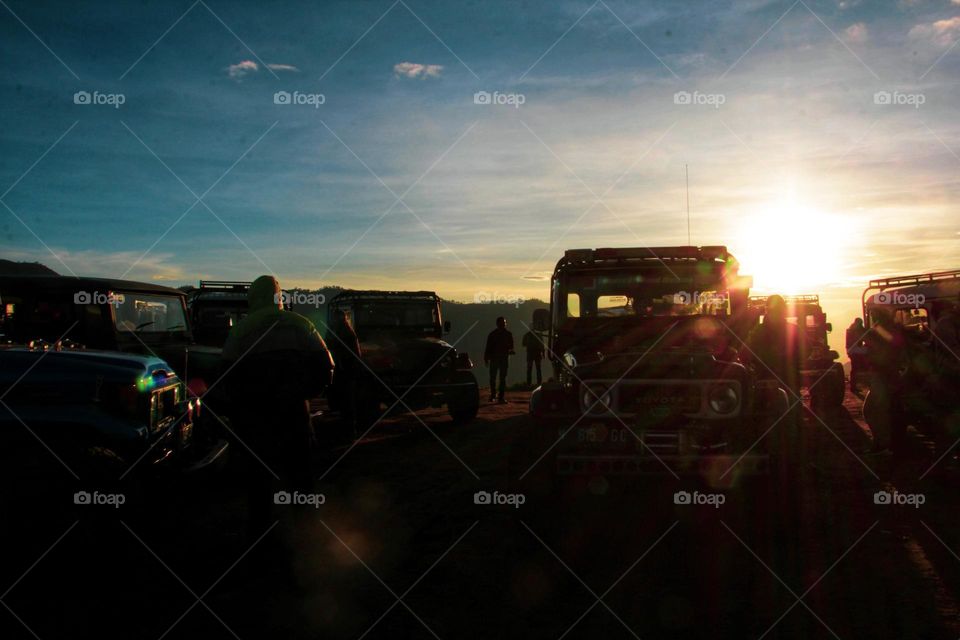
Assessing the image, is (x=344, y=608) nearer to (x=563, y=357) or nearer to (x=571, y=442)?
(x=571, y=442)

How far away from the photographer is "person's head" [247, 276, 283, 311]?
5984 mm

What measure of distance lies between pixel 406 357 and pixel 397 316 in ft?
7.06

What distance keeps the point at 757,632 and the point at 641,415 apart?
2.60 m

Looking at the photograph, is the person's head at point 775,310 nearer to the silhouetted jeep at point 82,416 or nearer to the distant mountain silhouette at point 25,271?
the silhouetted jeep at point 82,416

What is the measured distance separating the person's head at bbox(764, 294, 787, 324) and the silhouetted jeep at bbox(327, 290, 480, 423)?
5.55m

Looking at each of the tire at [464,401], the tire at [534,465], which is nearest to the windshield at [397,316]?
the tire at [464,401]

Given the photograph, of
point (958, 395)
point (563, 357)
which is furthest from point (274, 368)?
point (958, 395)

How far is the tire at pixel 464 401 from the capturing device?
14227 mm

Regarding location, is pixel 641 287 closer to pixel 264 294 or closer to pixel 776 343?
pixel 776 343

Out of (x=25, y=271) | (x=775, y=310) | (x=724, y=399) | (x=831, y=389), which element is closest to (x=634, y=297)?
(x=775, y=310)

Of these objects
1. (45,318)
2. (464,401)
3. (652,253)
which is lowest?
(464,401)

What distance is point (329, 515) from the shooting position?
6.93 meters

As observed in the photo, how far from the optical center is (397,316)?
51.8 feet

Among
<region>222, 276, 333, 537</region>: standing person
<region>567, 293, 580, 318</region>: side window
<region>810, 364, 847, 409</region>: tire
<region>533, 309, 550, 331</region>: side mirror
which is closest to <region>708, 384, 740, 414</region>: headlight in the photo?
<region>222, 276, 333, 537</region>: standing person
